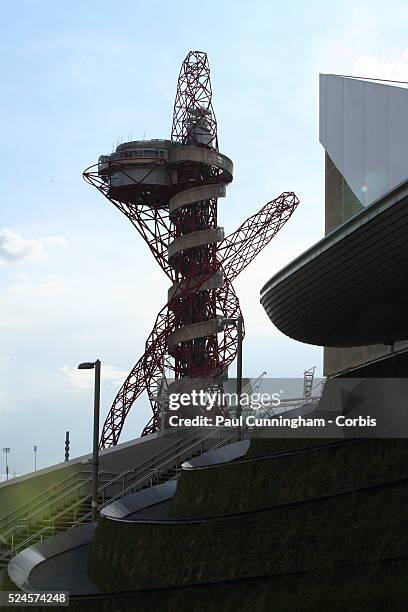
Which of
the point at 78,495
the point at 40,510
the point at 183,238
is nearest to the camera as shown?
the point at 40,510

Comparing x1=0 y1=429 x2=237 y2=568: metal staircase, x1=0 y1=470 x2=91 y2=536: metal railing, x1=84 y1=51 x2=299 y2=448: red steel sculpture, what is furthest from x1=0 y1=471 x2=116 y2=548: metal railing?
x1=84 y1=51 x2=299 y2=448: red steel sculpture

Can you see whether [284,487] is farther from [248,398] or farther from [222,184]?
[222,184]

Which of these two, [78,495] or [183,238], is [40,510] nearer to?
[78,495]

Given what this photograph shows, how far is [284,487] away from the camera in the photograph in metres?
Answer: 15.2

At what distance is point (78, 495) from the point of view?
29.0 metres

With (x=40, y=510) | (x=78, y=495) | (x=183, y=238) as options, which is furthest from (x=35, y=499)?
(x=183, y=238)

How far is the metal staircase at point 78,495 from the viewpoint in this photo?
26.1 metres

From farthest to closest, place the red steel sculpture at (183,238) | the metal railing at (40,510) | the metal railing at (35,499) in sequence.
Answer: the red steel sculpture at (183,238) → the metal railing at (35,499) → the metal railing at (40,510)

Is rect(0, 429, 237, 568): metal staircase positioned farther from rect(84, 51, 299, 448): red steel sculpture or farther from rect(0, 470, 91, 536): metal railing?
rect(84, 51, 299, 448): red steel sculpture

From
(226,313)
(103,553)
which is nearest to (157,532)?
(103,553)

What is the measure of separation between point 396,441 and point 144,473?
17062mm

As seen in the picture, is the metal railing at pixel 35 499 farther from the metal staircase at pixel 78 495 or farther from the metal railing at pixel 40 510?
the metal railing at pixel 40 510

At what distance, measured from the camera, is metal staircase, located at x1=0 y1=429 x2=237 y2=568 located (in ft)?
85.6

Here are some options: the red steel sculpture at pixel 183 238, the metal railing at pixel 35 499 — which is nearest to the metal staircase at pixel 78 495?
the metal railing at pixel 35 499
